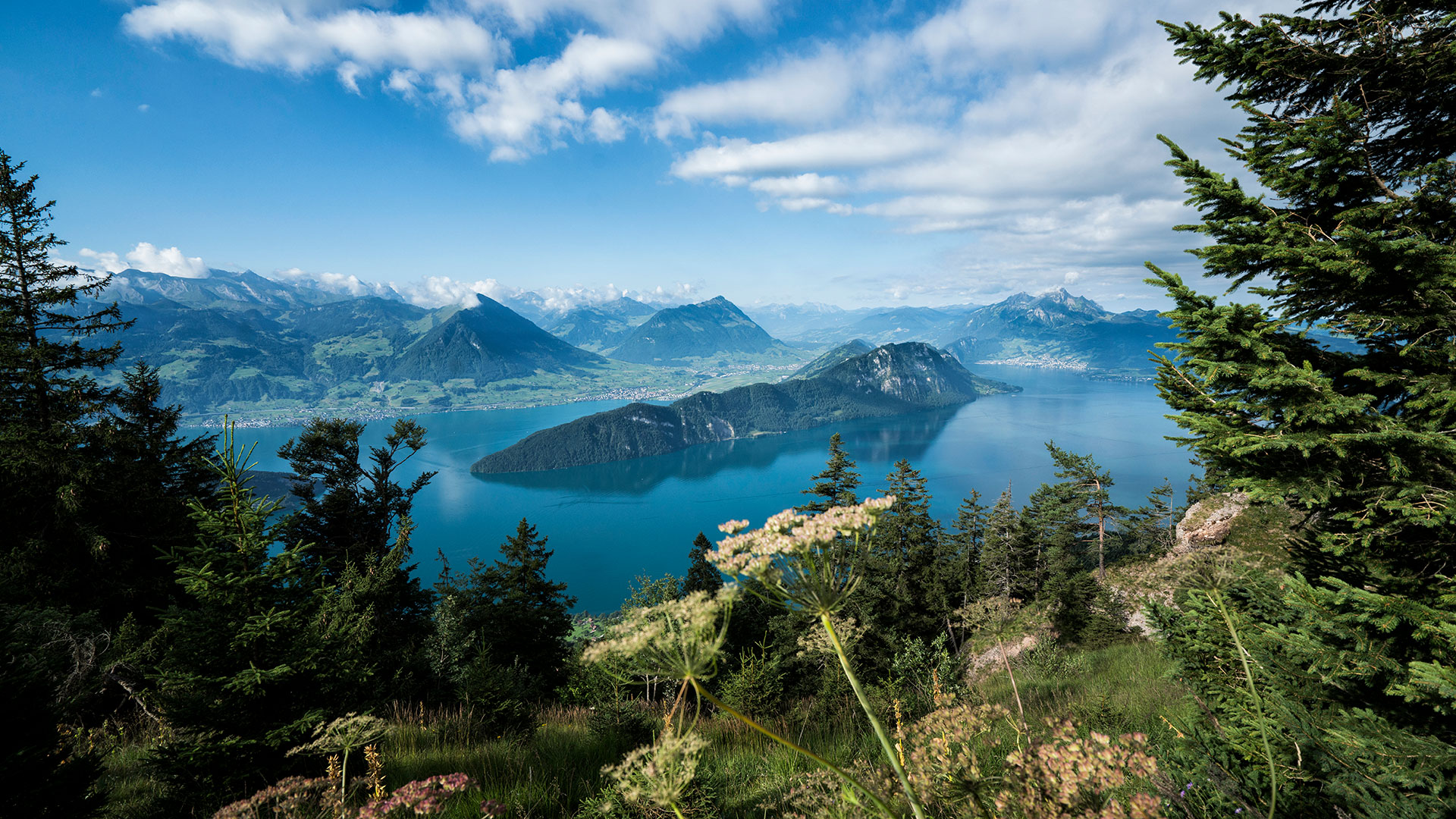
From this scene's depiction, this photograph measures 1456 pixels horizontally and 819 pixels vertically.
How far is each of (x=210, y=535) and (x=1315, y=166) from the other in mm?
10461

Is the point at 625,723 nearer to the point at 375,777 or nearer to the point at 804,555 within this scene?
the point at 375,777

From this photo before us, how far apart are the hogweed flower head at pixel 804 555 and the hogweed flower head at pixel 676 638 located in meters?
0.18

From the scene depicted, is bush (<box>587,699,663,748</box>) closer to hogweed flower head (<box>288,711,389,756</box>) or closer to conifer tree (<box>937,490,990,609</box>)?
hogweed flower head (<box>288,711,389,756</box>)

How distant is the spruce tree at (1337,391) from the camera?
3.75m

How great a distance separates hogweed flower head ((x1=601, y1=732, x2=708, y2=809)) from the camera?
206 cm

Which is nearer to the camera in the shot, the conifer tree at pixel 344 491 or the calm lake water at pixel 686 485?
the conifer tree at pixel 344 491

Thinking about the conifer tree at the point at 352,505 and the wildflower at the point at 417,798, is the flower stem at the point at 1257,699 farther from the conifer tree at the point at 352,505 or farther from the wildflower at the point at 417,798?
the conifer tree at the point at 352,505

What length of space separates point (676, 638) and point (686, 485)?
144207 millimetres

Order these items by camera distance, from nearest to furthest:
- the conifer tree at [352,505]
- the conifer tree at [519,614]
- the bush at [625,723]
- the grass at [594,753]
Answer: the grass at [594,753]
the bush at [625,723]
the conifer tree at [352,505]
the conifer tree at [519,614]

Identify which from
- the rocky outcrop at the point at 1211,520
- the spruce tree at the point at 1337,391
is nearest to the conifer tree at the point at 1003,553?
the rocky outcrop at the point at 1211,520

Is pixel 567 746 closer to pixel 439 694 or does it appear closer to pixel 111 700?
pixel 111 700

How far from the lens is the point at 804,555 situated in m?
2.04

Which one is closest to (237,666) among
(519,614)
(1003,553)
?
(519,614)

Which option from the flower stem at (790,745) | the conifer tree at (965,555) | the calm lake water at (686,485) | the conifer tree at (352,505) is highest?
the flower stem at (790,745)
